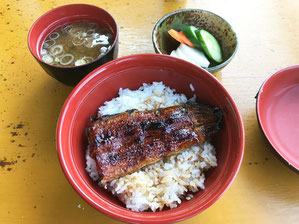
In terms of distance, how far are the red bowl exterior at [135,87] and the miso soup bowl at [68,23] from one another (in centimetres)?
16

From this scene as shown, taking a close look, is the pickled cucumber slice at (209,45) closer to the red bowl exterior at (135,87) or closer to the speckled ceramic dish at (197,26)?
the speckled ceramic dish at (197,26)

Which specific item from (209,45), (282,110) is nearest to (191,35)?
(209,45)

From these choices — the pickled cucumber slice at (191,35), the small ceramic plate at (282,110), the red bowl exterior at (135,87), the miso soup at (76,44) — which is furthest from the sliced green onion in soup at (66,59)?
the small ceramic plate at (282,110)

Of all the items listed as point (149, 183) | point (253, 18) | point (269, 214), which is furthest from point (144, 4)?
point (269, 214)

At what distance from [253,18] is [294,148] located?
1.44 m

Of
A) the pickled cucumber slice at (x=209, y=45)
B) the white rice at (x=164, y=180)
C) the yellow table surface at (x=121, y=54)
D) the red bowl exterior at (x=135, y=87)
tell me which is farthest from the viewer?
the pickled cucumber slice at (x=209, y=45)

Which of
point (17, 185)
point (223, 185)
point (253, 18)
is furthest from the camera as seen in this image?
point (253, 18)

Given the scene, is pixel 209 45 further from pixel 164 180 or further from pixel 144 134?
pixel 164 180

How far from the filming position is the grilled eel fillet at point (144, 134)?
129cm

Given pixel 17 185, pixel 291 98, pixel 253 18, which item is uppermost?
pixel 253 18

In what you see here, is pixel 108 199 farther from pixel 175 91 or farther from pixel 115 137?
pixel 175 91

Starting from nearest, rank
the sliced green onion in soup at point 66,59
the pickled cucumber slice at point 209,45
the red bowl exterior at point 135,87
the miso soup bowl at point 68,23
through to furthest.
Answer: the red bowl exterior at point 135,87 → the miso soup bowl at point 68,23 → the sliced green onion in soup at point 66,59 → the pickled cucumber slice at point 209,45

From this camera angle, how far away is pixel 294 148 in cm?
157

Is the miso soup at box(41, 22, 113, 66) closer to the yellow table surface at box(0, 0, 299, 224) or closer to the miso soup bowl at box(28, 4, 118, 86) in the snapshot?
the miso soup bowl at box(28, 4, 118, 86)
